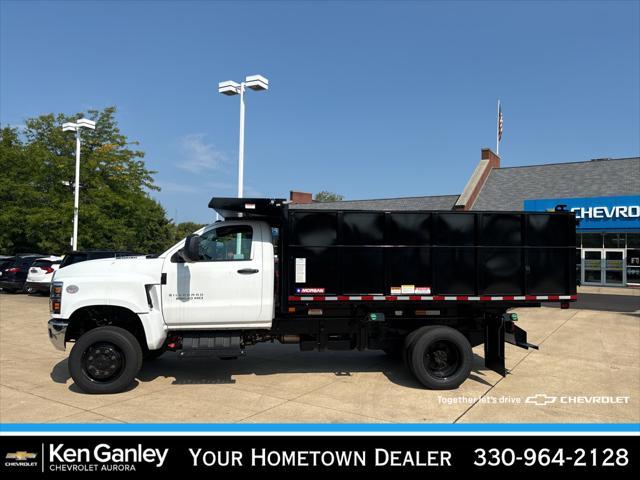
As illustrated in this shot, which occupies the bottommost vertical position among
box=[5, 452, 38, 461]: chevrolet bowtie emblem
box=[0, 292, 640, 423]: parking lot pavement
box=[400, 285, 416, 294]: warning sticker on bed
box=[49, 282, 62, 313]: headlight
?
box=[0, 292, 640, 423]: parking lot pavement

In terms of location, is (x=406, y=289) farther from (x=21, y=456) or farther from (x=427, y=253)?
(x=21, y=456)

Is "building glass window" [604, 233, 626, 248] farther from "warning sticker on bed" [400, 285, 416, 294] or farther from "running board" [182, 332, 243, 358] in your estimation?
"running board" [182, 332, 243, 358]

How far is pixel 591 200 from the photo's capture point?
26328mm

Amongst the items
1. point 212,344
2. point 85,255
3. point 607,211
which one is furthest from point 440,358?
point 607,211

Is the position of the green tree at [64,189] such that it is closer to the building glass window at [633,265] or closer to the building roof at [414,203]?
the building roof at [414,203]

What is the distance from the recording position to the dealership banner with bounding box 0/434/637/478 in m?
3.40

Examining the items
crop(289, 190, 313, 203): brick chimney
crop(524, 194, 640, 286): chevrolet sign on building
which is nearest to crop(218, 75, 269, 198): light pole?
crop(524, 194, 640, 286): chevrolet sign on building

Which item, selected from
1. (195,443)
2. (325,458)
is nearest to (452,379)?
(325,458)

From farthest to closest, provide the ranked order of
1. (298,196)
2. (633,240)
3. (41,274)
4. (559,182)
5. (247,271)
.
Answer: (298,196), (559,182), (633,240), (41,274), (247,271)

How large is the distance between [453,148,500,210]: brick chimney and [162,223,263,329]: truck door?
24.3m

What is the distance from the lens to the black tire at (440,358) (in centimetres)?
654

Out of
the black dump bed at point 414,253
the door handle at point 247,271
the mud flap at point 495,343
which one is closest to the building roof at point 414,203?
the mud flap at point 495,343

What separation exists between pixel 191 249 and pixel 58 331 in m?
2.20

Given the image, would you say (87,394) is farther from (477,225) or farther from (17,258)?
(17,258)
